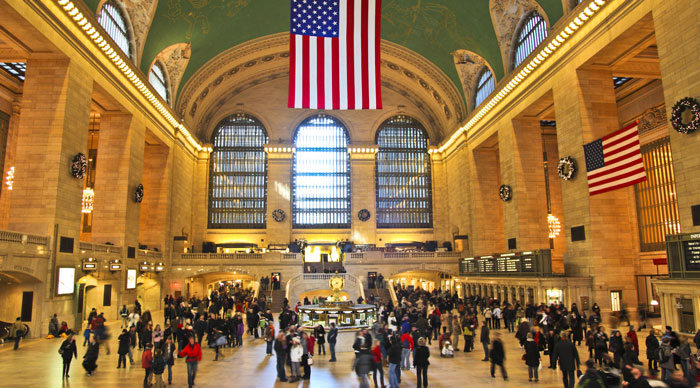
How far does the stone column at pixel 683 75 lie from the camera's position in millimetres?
14727

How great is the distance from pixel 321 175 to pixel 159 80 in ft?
55.8

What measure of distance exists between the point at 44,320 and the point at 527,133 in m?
25.1

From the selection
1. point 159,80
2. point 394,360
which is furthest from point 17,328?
point 159,80

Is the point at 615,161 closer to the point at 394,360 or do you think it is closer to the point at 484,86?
the point at 394,360

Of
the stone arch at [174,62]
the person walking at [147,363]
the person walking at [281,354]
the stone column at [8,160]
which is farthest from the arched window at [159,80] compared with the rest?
the person walking at [281,354]

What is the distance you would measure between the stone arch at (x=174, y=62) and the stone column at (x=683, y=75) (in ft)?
82.5

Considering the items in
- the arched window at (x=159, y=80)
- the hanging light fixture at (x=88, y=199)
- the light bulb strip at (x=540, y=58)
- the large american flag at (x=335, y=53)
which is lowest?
Answer: the hanging light fixture at (x=88, y=199)

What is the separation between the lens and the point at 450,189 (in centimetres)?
4084

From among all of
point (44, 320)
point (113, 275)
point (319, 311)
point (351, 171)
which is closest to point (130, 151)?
point (113, 275)

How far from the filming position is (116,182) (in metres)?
26.3

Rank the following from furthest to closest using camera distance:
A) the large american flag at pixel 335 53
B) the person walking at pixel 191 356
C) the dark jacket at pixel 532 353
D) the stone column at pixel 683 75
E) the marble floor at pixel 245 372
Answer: the large american flag at pixel 335 53 → the stone column at pixel 683 75 → the marble floor at pixel 245 372 → the dark jacket at pixel 532 353 → the person walking at pixel 191 356

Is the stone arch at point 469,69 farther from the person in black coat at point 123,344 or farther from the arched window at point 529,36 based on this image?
the person in black coat at point 123,344

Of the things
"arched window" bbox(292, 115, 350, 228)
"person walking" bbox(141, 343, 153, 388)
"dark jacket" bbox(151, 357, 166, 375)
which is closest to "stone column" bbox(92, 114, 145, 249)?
"person walking" bbox(141, 343, 153, 388)

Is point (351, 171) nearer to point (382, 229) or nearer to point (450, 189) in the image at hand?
point (382, 229)
